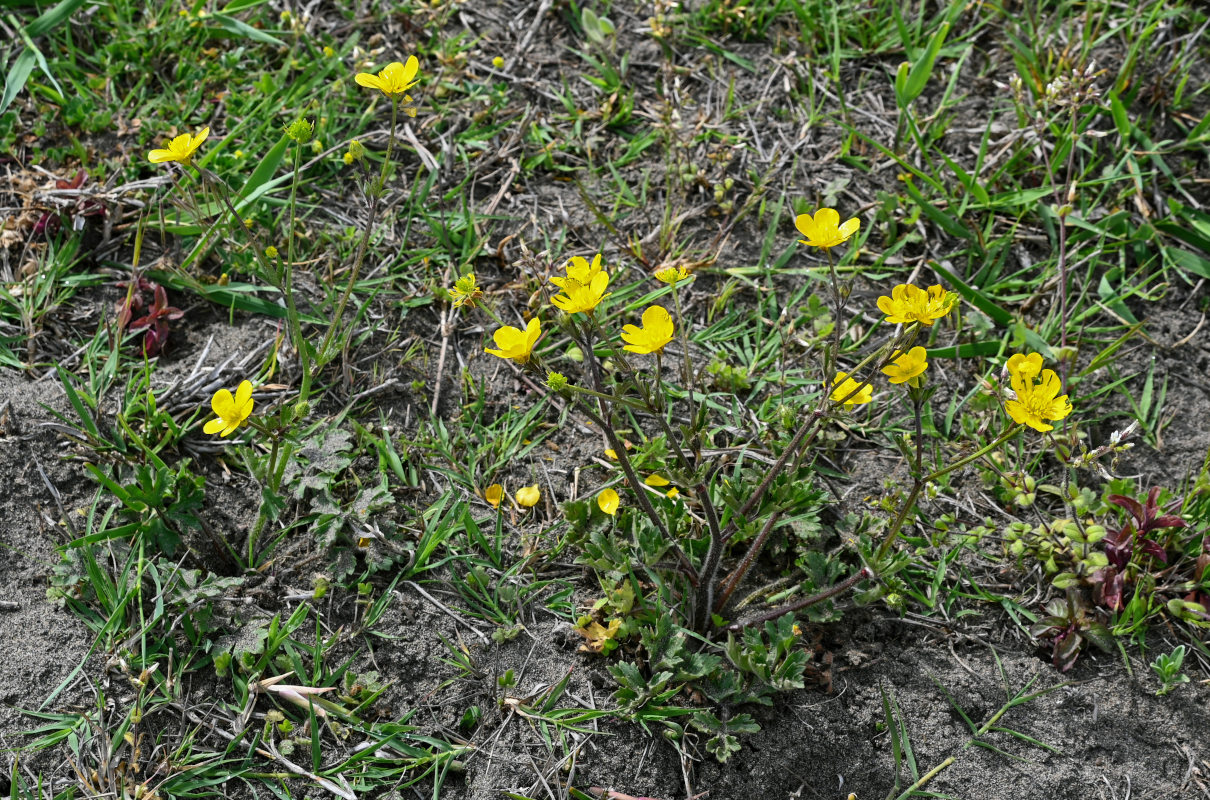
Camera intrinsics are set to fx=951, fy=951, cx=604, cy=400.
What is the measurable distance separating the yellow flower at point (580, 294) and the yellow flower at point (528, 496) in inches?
33.2

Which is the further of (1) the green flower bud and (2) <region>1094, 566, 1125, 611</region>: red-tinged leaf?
(2) <region>1094, 566, 1125, 611</region>: red-tinged leaf

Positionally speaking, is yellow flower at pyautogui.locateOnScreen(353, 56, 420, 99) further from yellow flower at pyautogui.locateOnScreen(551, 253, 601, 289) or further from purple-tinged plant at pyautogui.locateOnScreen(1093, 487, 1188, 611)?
purple-tinged plant at pyautogui.locateOnScreen(1093, 487, 1188, 611)

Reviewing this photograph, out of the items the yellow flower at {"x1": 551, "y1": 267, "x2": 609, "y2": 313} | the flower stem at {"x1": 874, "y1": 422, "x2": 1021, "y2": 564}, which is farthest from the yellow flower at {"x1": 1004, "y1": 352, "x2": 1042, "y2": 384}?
the yellow flower at {"x1": 551, "y1": 267, "x2": 609, "y2": 313}

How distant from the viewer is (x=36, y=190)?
121 inches

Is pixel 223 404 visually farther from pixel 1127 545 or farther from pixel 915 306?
pixel 1127 545

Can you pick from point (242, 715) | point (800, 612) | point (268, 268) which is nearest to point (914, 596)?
point (800, 612)

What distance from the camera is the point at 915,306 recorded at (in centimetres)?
193

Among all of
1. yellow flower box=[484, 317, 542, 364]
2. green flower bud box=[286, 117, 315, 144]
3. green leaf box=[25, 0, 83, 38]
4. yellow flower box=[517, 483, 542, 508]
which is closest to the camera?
yellow flower box=[484, 317, 542, 364]

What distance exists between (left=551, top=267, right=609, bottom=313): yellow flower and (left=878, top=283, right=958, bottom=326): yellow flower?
1.88 feet

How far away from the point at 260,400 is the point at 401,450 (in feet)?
1.53

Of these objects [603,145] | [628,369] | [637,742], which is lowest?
[637,742]

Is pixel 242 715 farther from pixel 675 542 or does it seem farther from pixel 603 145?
pixel 603 145

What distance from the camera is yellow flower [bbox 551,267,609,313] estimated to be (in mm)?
1862

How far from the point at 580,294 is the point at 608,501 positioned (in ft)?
2.57
